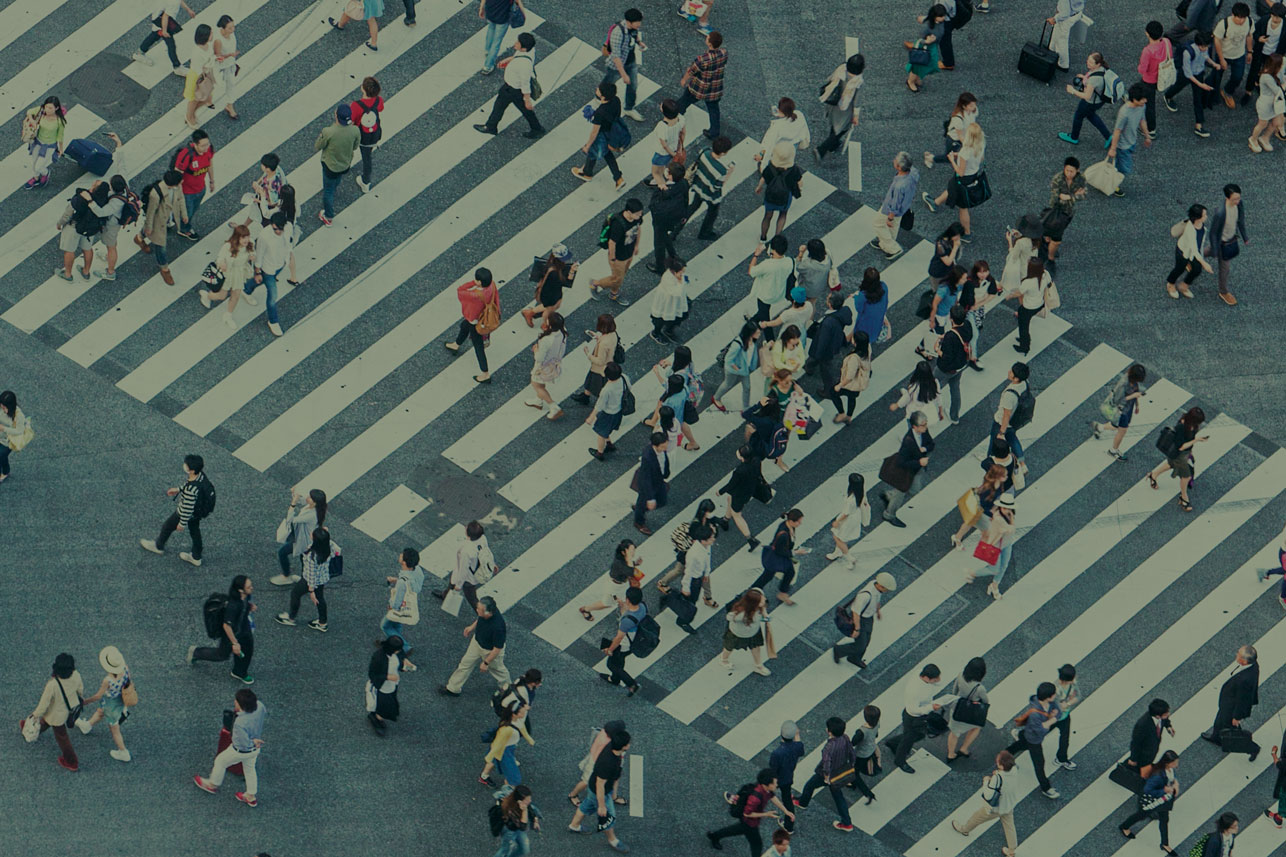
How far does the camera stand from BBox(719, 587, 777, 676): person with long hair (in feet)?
104

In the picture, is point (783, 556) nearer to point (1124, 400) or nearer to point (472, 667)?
point (472, 667)

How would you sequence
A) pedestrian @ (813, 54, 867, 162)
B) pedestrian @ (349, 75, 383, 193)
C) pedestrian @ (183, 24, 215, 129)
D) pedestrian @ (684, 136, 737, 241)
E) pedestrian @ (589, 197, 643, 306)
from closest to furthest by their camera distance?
pedestrian @ (589, 197, 643, 306) < pedestrian @ (349, 75, 383, 193) < pedestrian @ (684, 136, 737, 241) < pedestrian @ (183, 24, 215, 129) < pedestrian @ (813, 54, 867, 162)

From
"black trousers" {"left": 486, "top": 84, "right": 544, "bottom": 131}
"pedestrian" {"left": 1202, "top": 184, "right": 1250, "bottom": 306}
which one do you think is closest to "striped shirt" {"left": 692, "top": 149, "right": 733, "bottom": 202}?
"black trousers" {"left": 486, "top": 84, "right": 544, "bottom": 131}

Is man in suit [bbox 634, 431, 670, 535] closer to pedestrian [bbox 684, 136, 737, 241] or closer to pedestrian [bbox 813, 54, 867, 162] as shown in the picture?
pedestrian [bbox 684, 136, 737, 241]

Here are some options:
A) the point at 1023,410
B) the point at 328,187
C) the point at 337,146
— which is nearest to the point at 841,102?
the point at 1023,410

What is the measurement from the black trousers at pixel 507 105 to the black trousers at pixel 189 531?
7649 millimetres

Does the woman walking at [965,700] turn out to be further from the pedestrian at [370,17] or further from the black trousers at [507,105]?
the pedestrian at [370,17]

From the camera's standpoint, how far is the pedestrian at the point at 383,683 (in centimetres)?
3069

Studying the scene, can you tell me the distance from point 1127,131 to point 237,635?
48.0 ft

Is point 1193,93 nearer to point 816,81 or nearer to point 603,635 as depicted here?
point 816,81

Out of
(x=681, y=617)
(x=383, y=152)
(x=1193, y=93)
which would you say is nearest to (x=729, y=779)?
(x=681, y=617)

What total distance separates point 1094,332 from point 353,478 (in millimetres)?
10256

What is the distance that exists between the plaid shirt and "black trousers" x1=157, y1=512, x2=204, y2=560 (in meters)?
9.40

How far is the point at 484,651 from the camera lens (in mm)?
31703
